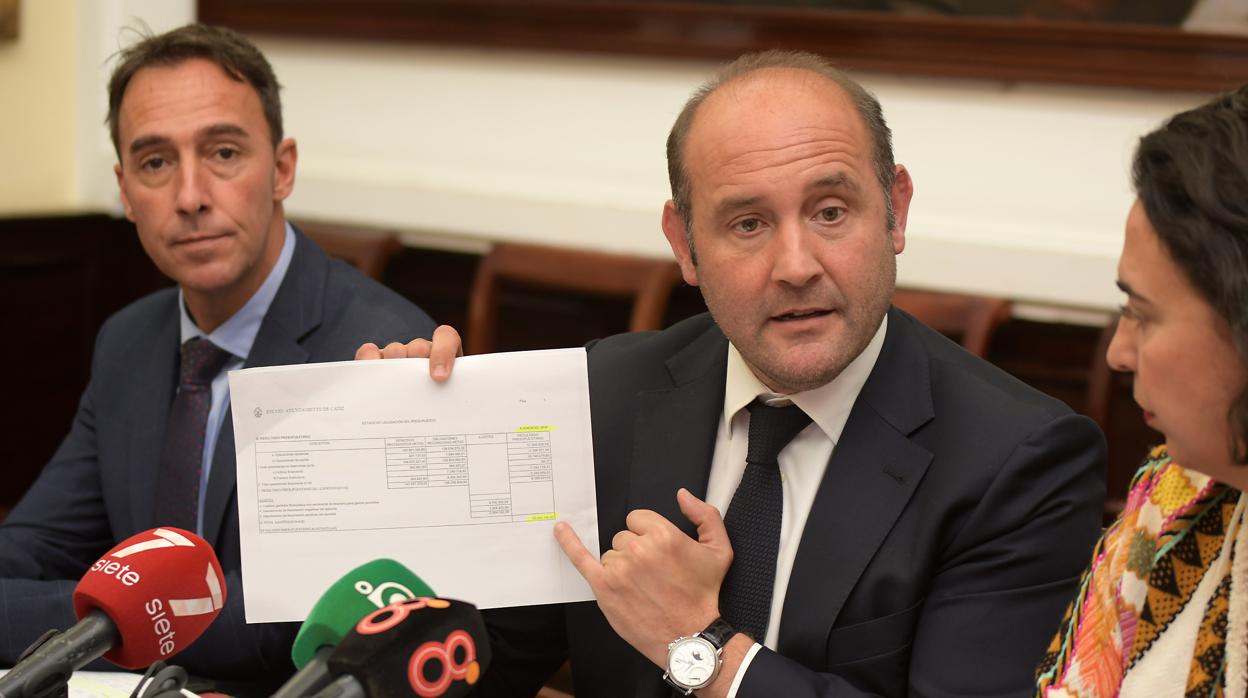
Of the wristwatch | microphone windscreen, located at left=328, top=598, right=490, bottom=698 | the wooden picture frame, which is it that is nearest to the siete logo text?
microphone windscreen, located at left=328, top=598, right=490, bottom=698

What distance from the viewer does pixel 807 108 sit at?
5.86 ft

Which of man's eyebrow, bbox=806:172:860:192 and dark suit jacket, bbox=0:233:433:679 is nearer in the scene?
man's eyebrow, bbox=806:172:860:192

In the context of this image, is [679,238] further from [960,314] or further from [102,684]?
[960,314]

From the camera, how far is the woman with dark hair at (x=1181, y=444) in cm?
123

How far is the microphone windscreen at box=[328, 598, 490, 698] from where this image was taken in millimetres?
1147

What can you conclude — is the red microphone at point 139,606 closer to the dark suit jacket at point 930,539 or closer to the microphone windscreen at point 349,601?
the microphone windscreen at point 349,601

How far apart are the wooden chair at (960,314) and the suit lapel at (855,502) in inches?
48.3

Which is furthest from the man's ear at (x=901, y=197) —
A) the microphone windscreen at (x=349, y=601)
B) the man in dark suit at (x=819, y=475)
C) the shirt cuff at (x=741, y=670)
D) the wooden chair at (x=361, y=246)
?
the wooden chair at (x=361, y=246)

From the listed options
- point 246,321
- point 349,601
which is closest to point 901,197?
point 349,601

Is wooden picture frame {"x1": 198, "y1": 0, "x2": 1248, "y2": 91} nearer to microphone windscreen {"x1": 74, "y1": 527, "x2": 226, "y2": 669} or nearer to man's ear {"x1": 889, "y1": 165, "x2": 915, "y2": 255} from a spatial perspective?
man's ear {"x1": 889, "y1": 165, "x2": 915, "y2": 255}

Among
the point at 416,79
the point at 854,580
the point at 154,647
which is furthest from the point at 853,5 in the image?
the point at 154,647

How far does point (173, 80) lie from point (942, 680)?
1828 millimetres

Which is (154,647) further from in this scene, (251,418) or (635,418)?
(635,418)

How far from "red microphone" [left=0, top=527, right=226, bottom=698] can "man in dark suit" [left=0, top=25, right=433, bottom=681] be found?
808 millimetres
